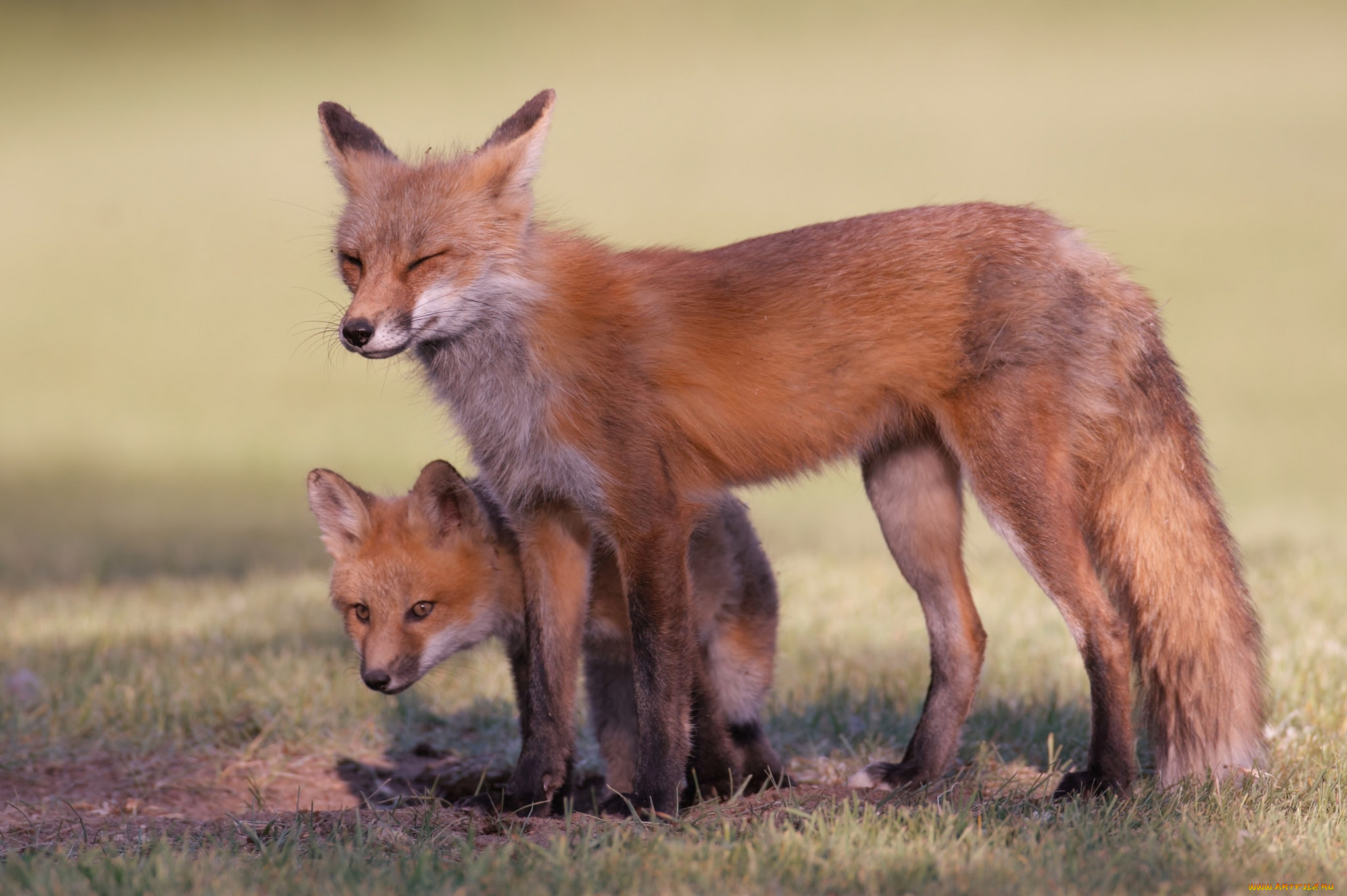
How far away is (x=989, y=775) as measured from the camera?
4.77 meters

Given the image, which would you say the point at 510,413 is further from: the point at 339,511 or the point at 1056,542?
the point at 1056,542

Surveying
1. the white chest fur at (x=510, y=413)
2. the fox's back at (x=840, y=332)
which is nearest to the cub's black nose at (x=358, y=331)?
the white chest fur at (x=510, y=413)

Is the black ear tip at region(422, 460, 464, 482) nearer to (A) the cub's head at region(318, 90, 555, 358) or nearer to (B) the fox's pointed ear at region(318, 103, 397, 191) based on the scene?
(A) the cub's head at region(318, 90, 555, 358)

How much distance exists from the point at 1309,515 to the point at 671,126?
20903 millimetres

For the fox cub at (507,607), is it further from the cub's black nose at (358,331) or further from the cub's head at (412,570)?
the cub's black nose at (358,331)

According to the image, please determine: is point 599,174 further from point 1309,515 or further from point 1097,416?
point 1097,416

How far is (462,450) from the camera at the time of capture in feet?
16.1

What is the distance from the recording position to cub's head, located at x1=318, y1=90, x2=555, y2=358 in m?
4.07

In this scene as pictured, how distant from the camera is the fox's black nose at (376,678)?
447cm

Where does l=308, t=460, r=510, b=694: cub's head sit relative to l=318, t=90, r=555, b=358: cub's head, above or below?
below

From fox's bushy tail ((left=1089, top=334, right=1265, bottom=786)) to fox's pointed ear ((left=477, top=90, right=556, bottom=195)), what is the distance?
219cm

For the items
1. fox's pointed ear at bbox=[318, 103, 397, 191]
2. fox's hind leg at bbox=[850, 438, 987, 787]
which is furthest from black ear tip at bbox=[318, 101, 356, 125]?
fox's hind leg at bbox=[850, 438, 987, 787]

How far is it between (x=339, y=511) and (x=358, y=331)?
1.14 meters

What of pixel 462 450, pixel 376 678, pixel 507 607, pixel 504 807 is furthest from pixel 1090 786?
pixel 462 450
